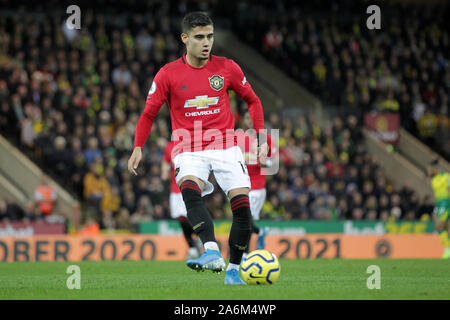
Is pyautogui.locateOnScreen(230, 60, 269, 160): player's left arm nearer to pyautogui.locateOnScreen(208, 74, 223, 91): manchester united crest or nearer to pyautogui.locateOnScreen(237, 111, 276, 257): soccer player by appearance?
pyautogui.locateOnScreen(208, 74, 223, 91): manchester united crest

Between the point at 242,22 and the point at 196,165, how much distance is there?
21959 millimetres

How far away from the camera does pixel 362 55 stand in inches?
1142

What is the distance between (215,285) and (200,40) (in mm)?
2560

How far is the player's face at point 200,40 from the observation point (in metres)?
8.38

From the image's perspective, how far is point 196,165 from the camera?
335 inches

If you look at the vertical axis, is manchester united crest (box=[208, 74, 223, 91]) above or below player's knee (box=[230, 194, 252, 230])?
above

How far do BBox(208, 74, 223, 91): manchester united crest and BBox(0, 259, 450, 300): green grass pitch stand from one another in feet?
6.86

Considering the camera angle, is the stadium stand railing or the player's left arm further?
the stadium stand railing

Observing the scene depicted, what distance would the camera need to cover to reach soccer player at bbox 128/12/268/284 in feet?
27.6

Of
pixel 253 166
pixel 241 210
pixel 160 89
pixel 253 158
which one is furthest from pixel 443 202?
pixel 160 89

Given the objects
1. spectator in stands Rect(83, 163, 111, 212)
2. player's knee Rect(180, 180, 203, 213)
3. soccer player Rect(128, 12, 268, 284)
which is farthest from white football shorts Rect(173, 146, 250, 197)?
spectator in stands Rect(83, 163, 111, 212)

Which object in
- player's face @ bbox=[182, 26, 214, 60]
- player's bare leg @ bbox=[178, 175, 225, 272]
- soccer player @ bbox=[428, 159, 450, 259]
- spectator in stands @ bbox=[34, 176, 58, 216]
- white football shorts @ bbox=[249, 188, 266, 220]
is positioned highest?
player's face @ bbox=[182, 26, 214, 60]
